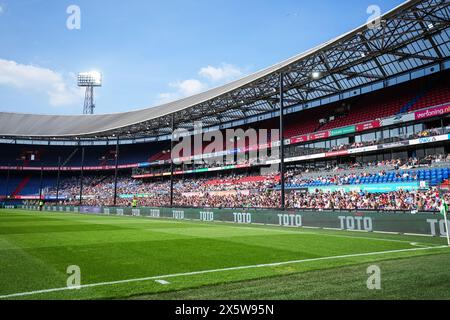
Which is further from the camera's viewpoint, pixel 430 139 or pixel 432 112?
pixel 432 112

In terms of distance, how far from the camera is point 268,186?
39.3 metres

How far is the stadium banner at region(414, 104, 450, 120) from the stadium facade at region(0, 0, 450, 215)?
3.5 inches

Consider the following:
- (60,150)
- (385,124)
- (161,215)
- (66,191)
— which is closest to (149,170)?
(66,191)

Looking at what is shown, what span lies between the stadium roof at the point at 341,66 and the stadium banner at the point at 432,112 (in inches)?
196

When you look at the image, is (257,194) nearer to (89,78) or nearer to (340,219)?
(340,219)

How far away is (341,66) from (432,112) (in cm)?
875

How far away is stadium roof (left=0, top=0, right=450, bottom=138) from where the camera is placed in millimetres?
25328

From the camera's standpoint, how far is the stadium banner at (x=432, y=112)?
29.2 metres

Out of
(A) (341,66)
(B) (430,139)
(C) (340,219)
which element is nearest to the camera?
(C) (340,219)

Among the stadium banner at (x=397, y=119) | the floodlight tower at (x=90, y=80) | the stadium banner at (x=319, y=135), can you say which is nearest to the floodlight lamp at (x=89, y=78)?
the floodlight tower at (x=90, y=80)

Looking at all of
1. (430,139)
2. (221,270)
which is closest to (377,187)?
(430,139)

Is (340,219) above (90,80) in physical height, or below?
below

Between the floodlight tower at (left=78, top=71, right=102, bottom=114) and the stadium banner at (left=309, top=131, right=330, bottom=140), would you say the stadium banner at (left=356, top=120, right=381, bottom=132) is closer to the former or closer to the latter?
the stadium banner at (left=309, top=131, right=330, bottom=140)

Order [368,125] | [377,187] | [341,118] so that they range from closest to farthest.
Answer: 1. [377,187]
2. [368,125]
3. [341,118]
